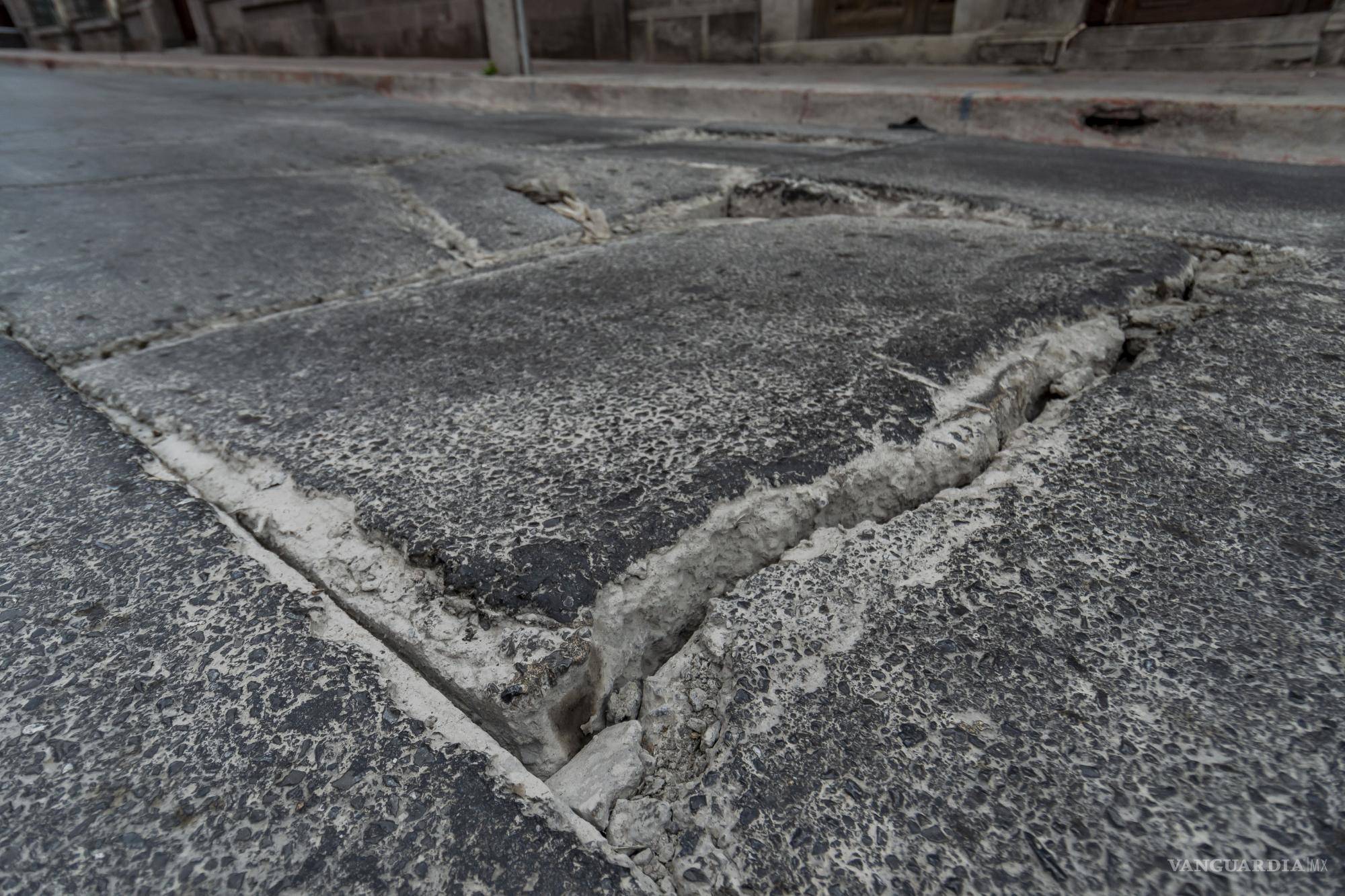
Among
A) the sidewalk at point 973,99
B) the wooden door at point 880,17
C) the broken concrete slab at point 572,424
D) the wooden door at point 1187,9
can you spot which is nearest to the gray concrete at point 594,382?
the broken concrete slab at point 572,424

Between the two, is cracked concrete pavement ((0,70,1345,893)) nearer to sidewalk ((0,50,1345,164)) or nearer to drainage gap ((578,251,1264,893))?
drainage gap ((578,251,1264,893))

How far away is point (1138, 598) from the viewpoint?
0.71 meters

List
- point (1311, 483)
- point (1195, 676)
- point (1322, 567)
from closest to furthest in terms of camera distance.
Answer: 1. point (1195, 676)
2. point (1322, 567)
3. point (1311, 483)

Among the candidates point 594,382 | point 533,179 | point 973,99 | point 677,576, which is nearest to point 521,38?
point 973,99

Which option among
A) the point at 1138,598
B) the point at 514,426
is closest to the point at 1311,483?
the point at 1138,598

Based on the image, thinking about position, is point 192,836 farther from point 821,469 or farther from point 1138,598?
point 1138,598

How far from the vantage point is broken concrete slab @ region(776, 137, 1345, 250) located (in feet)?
6.16

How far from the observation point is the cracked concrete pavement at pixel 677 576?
53cm

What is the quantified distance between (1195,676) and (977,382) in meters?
0.54

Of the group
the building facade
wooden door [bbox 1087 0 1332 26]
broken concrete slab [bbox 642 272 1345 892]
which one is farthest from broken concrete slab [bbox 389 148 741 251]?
wooden door [bbox 1087 0 1332 26]

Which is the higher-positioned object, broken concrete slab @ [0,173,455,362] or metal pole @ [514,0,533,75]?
metal pole @ [514,0,533,75]

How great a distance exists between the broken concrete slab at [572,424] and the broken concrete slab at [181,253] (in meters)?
0.16

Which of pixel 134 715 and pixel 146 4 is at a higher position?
pixel 146 4

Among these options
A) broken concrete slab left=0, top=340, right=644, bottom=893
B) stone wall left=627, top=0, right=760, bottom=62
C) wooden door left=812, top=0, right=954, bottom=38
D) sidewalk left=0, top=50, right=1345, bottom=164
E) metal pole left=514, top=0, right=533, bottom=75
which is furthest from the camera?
stone wall left=627, top=0, right=760, bottom=62
